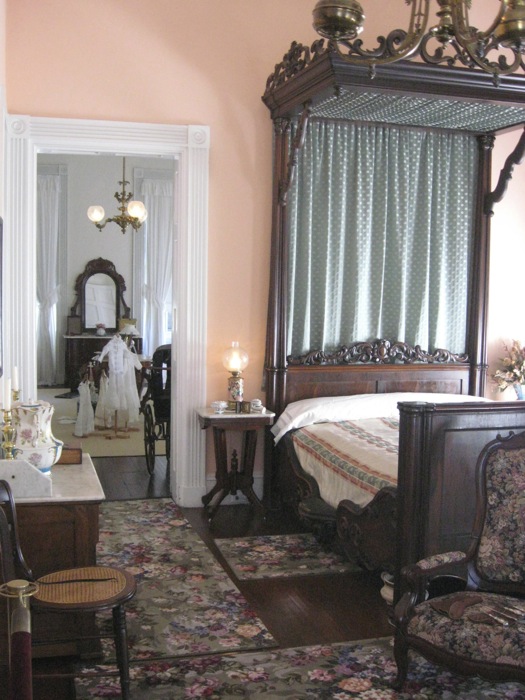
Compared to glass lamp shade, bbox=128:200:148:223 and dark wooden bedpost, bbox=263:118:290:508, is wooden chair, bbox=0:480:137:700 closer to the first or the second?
dark wooden bedpost, bbox=263:118:290:508

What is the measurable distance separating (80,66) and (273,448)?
9.91 feet

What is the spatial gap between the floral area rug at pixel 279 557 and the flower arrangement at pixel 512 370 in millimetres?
2252

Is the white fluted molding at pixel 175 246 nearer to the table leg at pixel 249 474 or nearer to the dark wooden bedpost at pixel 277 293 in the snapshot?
the table leg at pixel 249 474

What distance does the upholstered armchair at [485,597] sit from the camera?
113 inches

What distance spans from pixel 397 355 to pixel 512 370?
1023 millimetres

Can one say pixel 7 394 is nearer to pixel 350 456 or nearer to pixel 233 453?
pixel 350 456

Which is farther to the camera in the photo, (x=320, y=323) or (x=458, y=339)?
(x=458, y=339)

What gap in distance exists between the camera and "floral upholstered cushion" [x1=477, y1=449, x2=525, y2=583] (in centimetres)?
331

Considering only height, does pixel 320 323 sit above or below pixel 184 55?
below

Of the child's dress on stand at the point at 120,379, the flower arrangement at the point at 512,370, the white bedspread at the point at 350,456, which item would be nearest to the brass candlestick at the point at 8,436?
the white bedspread at the point at 350,456

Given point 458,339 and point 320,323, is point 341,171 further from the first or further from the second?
point 458,339

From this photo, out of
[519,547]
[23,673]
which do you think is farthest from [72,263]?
[23,673]

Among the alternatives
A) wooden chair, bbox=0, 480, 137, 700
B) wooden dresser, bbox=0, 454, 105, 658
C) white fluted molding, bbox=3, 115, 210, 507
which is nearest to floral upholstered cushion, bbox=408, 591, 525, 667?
wooden chair, bbox=0, 480, 137, 700

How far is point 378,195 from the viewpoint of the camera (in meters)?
6.18
